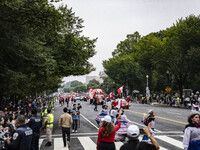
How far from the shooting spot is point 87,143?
424 inches

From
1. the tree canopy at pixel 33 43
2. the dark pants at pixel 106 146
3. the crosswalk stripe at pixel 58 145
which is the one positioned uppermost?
the tree canopy at pixel 33 43

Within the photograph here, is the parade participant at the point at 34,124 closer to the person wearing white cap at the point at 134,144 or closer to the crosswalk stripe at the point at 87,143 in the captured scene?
the crosswalk stripe at the point at 87,143

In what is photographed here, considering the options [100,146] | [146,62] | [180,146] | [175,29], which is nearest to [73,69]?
[180,146]

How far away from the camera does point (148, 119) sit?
24.6 feet

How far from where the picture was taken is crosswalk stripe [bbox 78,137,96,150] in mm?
9914

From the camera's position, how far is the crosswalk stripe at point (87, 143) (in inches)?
390

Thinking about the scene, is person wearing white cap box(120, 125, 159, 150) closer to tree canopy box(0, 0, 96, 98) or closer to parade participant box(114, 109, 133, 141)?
parade participant box(114, 109, 133, 141)

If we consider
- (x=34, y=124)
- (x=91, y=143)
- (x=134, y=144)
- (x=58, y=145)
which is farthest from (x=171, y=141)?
(x=134, y=144)

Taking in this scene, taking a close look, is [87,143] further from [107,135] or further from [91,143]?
[107,135]

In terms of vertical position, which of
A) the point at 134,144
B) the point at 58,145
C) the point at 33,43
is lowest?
the point at 58,145

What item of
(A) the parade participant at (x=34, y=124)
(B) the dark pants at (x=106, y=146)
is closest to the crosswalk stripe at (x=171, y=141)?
(B) the dark pants at (x=106, y=146)

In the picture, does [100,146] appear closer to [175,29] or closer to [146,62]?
[175,29]

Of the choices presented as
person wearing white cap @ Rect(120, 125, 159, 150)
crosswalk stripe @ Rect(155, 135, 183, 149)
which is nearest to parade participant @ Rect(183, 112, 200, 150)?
person wearing white cap @ Rect(120, 125, 159, 150)

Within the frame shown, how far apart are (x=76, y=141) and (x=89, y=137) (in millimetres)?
1104
